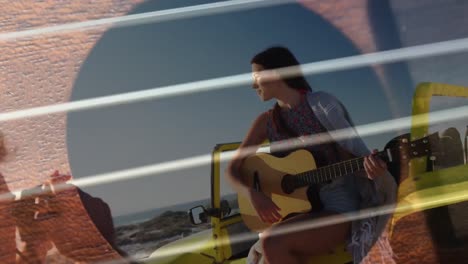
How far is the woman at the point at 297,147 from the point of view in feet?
7.22

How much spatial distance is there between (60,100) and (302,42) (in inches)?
34.7

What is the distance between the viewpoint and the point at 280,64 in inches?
88.0

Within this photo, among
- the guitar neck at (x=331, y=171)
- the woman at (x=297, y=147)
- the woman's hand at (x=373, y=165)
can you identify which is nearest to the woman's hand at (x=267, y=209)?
the woman at (x=297, y=147)

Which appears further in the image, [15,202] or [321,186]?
[15,202]

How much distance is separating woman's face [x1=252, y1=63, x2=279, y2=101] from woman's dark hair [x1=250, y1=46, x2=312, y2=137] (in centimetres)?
2

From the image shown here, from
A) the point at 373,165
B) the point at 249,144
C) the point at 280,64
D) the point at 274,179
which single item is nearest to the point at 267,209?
the point at 274,179

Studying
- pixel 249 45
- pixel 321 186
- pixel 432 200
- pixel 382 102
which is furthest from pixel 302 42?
pixel 432 200

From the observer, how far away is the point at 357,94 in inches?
87.4

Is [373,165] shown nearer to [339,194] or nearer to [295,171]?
[339,194]

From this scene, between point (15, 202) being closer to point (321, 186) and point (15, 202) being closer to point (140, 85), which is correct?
point (140, 85)

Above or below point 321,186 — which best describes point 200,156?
above

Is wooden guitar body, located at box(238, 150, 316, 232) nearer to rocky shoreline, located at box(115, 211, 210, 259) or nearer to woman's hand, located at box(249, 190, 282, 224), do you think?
woman's hand, located at box(249, 190, 282, 224)

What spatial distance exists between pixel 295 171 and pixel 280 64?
1.22 feet

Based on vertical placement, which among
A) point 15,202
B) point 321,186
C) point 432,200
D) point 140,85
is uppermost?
point 140,85
